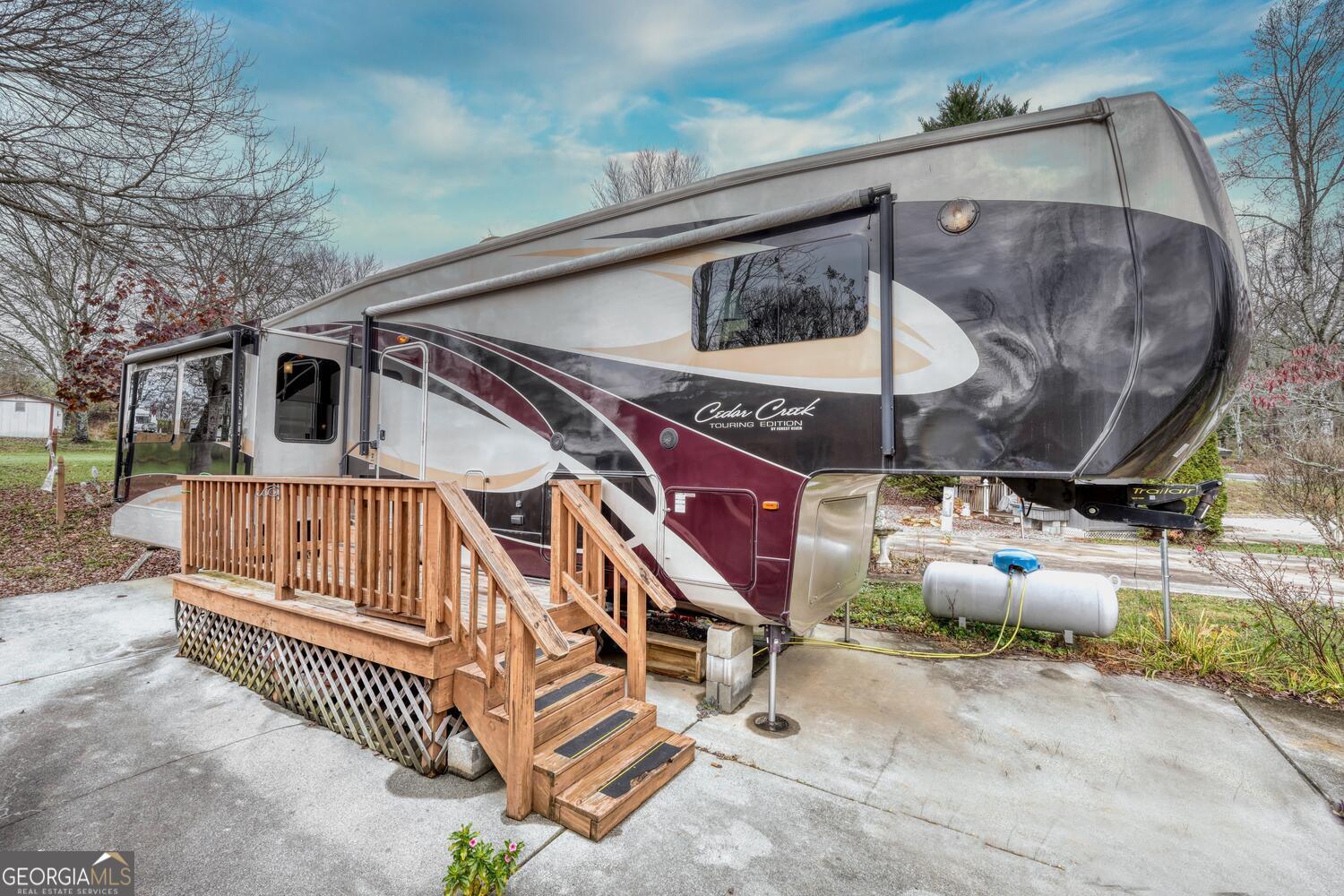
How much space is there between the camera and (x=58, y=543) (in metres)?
8.55

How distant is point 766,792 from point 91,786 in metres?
3.39

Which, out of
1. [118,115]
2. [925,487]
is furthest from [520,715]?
[925,487]

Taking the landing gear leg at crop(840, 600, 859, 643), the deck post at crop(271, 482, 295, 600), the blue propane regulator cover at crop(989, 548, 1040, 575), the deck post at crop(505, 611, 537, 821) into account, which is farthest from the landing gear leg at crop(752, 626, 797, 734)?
the deck post at crop(271, 482, 295, 600)

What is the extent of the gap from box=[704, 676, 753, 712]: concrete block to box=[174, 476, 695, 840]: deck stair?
1.75 feet

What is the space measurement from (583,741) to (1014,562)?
14.5ft

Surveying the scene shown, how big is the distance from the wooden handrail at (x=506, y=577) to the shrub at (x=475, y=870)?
0.72m

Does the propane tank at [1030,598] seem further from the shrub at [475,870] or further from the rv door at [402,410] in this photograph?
the rv door at [402,410]

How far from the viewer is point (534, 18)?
8.13 metres

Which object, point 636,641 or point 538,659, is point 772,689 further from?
point 538,659

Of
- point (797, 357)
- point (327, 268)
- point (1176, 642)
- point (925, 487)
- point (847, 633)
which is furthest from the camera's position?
point (327, 268)

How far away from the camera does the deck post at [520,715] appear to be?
272 cm

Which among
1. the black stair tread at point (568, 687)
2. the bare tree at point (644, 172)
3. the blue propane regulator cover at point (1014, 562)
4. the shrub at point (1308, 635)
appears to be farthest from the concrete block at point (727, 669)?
the bare tree at point (644, 172)

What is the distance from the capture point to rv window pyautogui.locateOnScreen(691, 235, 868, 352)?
3371 mm

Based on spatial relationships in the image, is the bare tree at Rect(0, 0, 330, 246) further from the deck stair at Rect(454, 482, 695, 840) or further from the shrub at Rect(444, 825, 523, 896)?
the shrub at Rect(444, 825, 523, 896)
